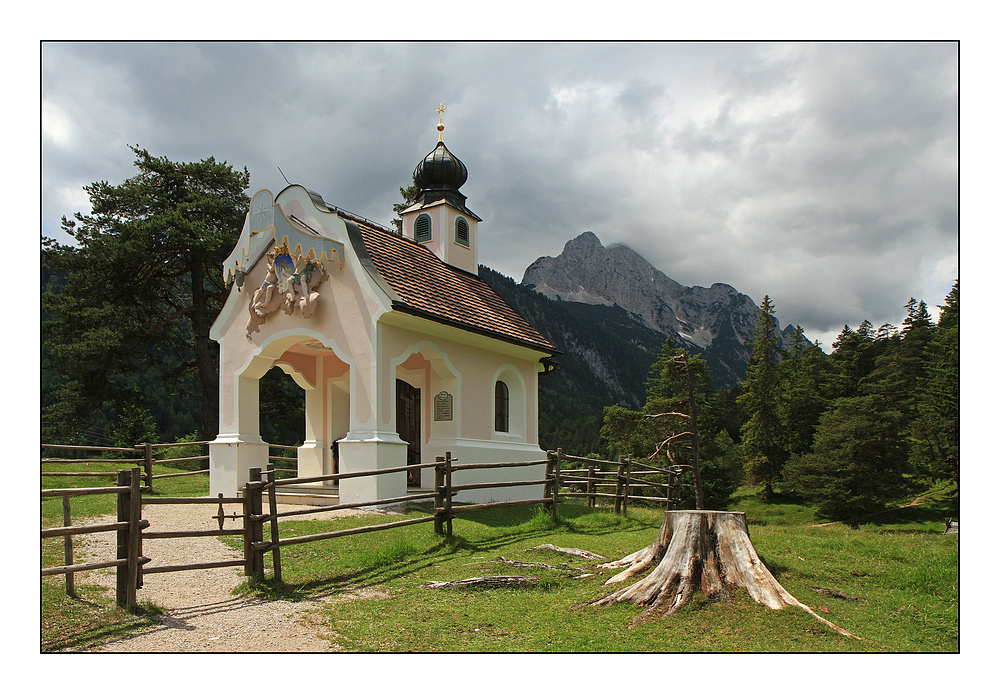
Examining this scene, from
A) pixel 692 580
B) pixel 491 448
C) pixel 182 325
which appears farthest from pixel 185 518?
pixel 182 325

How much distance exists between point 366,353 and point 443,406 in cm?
284

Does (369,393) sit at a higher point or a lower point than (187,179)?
lower

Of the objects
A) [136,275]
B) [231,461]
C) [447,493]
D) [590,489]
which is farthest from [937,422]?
[136,275]

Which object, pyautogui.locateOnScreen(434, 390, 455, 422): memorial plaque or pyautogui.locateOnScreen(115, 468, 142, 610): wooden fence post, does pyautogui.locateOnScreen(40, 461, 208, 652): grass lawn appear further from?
pyautogui.locateOnScreen(434, 390, 455, 422): memorial plaque

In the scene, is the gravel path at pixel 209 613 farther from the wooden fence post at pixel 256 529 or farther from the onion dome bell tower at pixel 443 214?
the onion dome bell tower at pixel 443 214

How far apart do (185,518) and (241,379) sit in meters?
3.72

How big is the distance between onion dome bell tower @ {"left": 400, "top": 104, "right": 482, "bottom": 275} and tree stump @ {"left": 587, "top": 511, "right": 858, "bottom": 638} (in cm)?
1415

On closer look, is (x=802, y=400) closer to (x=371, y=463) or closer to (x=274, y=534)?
(x=371, y=463)

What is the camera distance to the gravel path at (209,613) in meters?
5.86

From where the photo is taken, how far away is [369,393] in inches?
529

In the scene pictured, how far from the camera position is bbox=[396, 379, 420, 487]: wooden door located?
57.3 ft

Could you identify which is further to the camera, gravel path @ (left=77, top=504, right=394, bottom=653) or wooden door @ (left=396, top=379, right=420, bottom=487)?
wooden door @ (left=396, top=379, right=420, bottom=487)

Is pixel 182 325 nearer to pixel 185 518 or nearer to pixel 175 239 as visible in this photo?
pixel 175 239

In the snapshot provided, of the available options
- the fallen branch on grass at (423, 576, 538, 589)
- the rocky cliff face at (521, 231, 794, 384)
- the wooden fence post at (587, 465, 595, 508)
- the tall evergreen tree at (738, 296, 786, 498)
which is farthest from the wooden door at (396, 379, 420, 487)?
the rocky cliff face at (521, 231, 794, 384)
